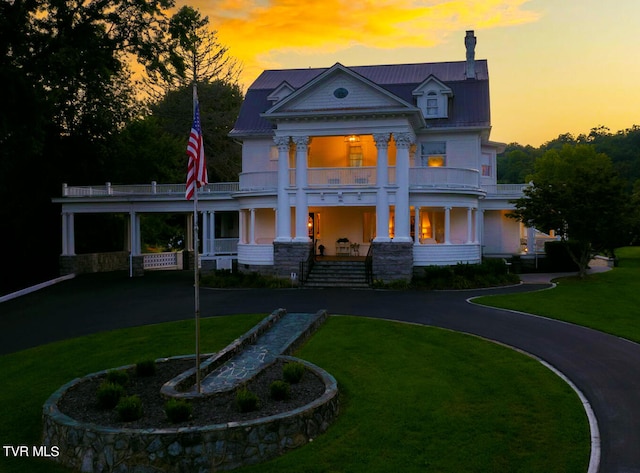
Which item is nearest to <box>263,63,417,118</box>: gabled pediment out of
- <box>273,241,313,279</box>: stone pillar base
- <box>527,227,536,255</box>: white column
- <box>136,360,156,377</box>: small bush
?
<box>273,241,313,279</box>: stone pillar base

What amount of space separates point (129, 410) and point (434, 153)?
24.9 meters

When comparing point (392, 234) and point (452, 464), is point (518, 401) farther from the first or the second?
point (392, 234)

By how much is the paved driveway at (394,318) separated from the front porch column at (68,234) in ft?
10.8

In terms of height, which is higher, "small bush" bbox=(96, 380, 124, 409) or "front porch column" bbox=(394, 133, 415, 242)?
"front porch column" bbox=(394, 133, 415, 242)

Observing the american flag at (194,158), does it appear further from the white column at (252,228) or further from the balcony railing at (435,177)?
the white column at (252,228)

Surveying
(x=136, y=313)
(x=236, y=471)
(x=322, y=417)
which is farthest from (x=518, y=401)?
A: (x=136, y=313)

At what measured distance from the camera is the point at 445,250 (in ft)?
89.4

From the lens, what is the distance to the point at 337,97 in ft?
88.2

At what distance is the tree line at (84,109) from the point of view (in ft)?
73.2

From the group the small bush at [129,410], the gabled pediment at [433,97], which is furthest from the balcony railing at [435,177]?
the small bush at [129,410]

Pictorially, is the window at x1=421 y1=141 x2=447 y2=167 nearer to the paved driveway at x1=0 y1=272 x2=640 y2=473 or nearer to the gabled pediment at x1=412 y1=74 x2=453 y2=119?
the gabled pediment at x1=412 y1=74 x2=453 y2=119

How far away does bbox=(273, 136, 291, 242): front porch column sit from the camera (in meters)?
27.7

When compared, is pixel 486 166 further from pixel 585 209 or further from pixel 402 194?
pixel 402 194

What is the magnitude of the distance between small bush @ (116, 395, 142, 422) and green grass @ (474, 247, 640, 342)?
42.3 feet
